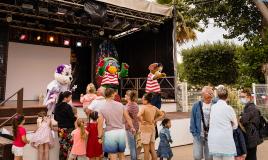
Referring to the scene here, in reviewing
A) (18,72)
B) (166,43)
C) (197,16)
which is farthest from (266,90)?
(18,72)

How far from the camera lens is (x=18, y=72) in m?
11.7

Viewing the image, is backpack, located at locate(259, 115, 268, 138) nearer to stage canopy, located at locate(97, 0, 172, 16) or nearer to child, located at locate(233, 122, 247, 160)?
child, located at locate(233, 122, 247, 160)

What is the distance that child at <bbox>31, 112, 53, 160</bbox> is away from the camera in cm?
524

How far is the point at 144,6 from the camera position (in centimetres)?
1009

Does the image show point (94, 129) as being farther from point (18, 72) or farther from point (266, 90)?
point (266, 90)

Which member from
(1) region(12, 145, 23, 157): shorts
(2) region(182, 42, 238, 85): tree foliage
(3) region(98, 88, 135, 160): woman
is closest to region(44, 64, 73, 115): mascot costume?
(1) region(12, 145, 23, 157): shorts

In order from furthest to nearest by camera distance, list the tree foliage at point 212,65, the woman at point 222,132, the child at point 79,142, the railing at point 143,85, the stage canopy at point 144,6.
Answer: the tree foliage at point 212,65 → the railing at point 143,85 → the stage canopy at point 144,6 → the child at point 79,142 → the woman at point 222,132

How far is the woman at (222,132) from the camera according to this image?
13.2 feet

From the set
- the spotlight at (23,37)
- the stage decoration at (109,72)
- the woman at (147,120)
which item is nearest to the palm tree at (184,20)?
the stage decoration at (109,72)

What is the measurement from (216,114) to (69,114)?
260 cm

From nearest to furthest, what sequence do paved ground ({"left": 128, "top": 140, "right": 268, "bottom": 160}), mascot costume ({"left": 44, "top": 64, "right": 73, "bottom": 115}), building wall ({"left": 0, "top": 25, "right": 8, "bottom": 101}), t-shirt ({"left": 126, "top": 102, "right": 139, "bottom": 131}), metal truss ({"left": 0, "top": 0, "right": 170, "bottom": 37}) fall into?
t-shirt ({"left": 126, "top": 102, "right": 139, "bottom": 131}) < mascot costume ({"left": 44, "top": 64, "right": 73, "bottom": 115}) < paved ground ({"left": 128, "top": 140, "right": 268, "bottom": 160}) < metal truss ({"left": 0, "top": 0, "right": 170, "bottom": 37}) < building wall ({"left": 0, "top": 25, "right": 8, "bottom": 101})

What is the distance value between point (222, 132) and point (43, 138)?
124 inches

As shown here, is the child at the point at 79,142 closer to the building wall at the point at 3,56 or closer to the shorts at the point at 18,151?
the shorts at the point at 18,151

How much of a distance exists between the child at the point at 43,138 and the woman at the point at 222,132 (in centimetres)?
294
